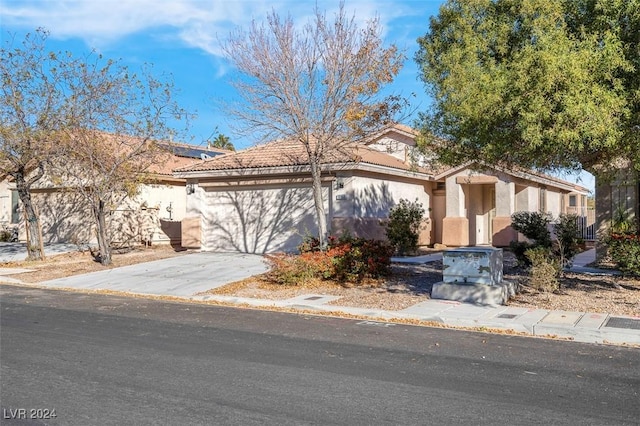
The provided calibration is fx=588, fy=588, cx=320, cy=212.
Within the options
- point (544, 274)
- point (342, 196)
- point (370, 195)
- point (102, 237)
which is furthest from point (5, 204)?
point (544, 274)

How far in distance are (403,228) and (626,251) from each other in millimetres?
7629

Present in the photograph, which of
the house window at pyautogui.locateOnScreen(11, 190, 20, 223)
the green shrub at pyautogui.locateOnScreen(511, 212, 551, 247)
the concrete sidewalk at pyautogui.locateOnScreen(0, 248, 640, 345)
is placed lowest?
the concrete sidewalk at pyautogui.locateOnScreen(0, 248, 640, 345)

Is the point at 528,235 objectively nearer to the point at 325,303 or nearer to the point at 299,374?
the point at 325,303

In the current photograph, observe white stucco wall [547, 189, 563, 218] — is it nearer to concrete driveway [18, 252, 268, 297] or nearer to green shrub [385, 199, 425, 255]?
green shrub [385, 199, 425, 255]

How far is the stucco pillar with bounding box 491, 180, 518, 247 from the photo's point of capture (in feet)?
73.7

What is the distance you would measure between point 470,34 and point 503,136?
93.1 inches

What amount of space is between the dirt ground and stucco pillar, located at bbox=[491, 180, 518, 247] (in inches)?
169

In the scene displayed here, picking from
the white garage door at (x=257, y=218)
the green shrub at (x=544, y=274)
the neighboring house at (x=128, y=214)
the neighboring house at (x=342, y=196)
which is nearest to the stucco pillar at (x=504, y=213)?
the neighboring house at (x=342, y=196)

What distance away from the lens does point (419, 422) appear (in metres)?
5.11

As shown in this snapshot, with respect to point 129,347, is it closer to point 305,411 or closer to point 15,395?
point 15,395

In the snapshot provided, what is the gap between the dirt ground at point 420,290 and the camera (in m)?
11.2

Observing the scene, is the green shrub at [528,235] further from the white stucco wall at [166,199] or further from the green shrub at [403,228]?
the white stucco wall at [166,199]

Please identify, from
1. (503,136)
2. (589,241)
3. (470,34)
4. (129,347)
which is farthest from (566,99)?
(589,241)

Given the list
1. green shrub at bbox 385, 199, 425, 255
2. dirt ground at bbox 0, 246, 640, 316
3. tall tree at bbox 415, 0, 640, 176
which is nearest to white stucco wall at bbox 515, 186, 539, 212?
green shrub at bbox 385, 199, 425, 255
